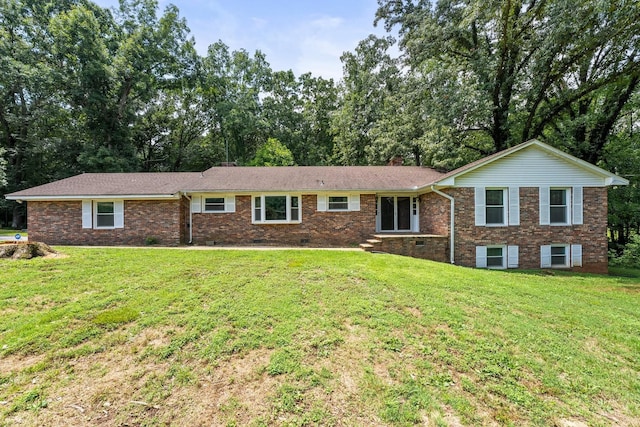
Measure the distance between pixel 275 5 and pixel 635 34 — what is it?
49.9ft

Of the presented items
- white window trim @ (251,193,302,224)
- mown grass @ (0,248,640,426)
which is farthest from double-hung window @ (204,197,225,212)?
mown grass @ (0,248,640,426)

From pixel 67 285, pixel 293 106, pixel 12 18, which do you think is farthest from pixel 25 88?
pixel 67 285

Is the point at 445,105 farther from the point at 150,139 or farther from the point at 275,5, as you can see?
the point at 150,139

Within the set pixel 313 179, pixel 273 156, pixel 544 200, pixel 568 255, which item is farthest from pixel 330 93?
pixel 568 255

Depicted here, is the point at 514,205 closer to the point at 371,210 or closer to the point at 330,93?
the point at 371,210

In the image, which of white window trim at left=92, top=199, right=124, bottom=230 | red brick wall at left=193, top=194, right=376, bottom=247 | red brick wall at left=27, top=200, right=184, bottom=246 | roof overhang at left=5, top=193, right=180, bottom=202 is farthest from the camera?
red brick wall at left=193, top=194, right=376, bottom=247

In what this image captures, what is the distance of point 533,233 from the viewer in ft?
35.0

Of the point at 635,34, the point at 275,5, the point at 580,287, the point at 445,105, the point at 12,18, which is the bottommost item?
the point at 580,287

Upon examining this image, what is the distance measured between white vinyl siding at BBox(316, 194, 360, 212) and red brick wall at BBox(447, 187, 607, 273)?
3.81m

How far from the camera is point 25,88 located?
75.4 ft

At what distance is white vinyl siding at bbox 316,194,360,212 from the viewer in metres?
12.3

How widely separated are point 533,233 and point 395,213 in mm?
5376

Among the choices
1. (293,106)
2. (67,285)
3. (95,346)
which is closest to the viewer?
(95,346)

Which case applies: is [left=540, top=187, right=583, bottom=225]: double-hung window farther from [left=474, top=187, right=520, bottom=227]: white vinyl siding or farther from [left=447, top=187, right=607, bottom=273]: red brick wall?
[left=474, top=187, right=520, bottom=227]: white vinyl siding
